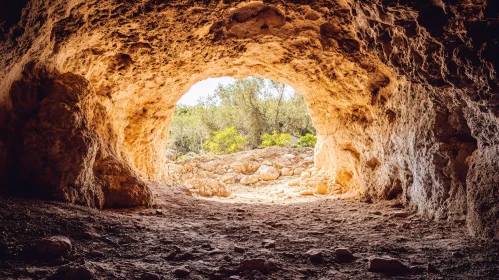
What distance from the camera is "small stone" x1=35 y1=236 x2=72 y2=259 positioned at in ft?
5.36

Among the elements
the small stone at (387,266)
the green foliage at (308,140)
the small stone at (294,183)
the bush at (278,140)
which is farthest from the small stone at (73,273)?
the green foliage at (308,140)

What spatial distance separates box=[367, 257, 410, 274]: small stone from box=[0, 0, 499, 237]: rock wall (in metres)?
0.85

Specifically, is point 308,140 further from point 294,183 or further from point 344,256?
point 344,256

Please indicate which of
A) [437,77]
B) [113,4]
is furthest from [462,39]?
[113,4]

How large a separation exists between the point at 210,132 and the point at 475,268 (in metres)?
15.6

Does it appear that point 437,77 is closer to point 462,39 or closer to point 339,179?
point 462,39

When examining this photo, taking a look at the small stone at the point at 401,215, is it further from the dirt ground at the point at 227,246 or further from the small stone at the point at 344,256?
the small stone at the point at 344,256

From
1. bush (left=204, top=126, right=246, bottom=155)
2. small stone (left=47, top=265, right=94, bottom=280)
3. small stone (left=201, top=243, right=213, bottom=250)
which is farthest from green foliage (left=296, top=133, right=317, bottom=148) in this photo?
small stone (left=47, top=265, right=94, bottom=280)

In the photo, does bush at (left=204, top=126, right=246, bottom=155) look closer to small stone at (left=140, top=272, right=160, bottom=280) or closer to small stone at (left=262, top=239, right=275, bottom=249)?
small stone at (left=262, top=239, right=275, bottom=249)

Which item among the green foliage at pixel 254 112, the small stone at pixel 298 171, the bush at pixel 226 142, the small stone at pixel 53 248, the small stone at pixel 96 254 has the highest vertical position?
the green foliage at pixel 254 112

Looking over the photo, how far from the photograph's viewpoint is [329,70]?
4.32 metres

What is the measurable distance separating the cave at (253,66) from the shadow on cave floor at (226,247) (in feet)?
0.06

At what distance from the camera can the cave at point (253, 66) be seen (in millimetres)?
1845

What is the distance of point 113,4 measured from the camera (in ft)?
9.25
